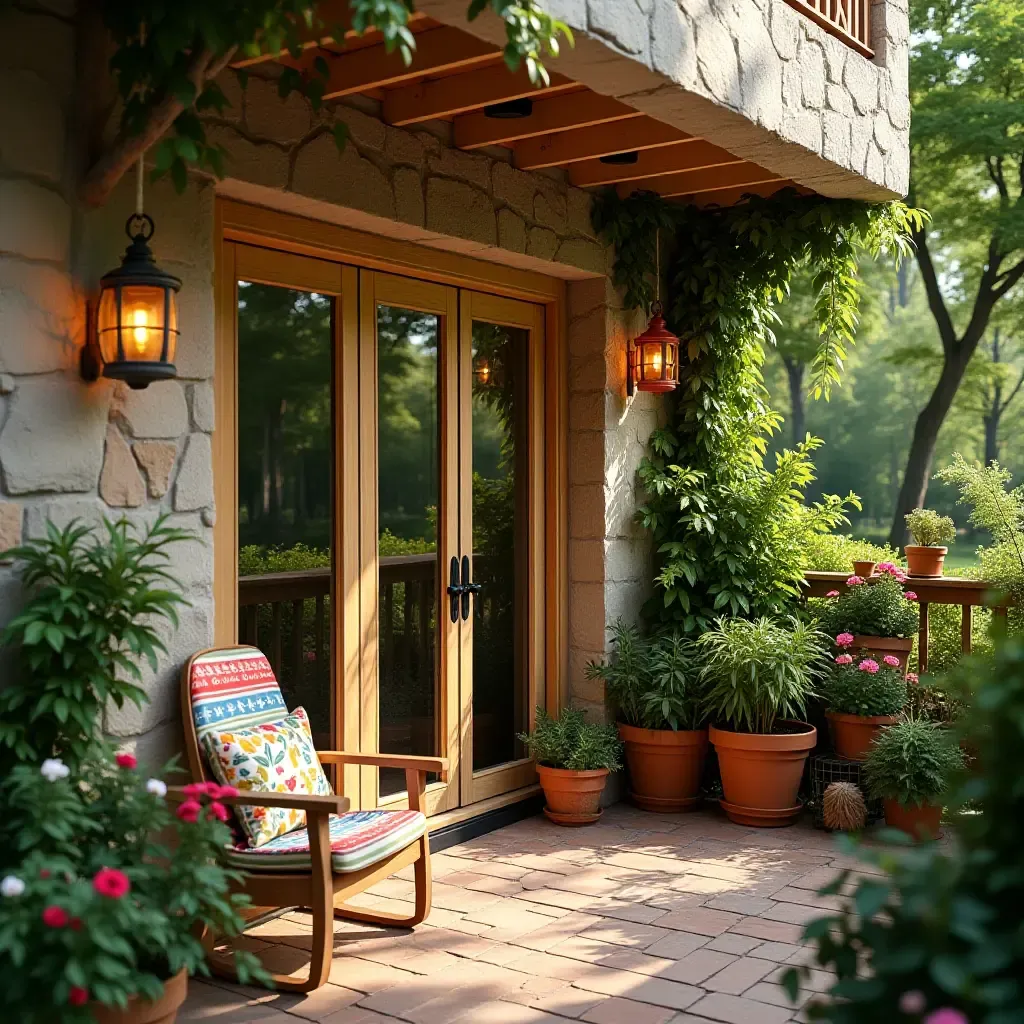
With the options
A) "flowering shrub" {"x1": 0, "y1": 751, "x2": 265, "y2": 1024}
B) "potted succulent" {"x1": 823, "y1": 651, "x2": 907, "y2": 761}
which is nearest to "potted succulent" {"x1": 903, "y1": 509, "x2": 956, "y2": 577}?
"potted succulent" {"x1": 823, "y1": 651, "x2": 907, "y2": 761}

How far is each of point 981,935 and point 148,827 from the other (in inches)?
71.6

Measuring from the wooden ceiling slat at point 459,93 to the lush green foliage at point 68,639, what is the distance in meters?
1.98

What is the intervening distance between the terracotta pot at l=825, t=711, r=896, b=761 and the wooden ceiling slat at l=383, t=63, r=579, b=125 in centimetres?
299

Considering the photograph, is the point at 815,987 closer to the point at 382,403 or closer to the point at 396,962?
Answer: the point at 396,962

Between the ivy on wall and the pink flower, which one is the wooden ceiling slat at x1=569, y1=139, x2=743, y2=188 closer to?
the ivy on wall

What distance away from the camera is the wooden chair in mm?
3154

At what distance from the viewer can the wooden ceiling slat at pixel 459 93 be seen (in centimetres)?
385

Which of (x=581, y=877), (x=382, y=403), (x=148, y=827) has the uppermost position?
(x=382, y=403)

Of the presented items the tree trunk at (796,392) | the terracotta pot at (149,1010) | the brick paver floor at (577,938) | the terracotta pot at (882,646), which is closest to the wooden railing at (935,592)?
the terracotta pot at (882,646)

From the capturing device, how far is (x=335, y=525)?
4.37 m

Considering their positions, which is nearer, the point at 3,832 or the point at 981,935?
the point at 981,935

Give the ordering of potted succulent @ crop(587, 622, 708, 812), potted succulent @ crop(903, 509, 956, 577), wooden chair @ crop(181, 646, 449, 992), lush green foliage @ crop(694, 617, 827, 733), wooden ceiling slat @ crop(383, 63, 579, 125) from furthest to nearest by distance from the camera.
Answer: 1. potted succulent @ crop(903, 509, 956, 577)
2. potted succulent @ crop(587, 622, 708, 812)
3. lush green foliage @ crop(694, 617, 827, 733)
4. wooden ceiling slat @ crop(383, 63, 579, 125)
5. wooden chair @ crop(181, 646, 449, 992)

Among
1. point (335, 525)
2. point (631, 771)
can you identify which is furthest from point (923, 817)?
point (335, 525)

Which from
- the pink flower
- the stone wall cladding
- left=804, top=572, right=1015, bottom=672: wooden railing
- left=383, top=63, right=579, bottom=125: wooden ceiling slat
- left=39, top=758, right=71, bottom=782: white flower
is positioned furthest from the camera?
left=804, top=572, right=1015, bottom=672: wooden railing
